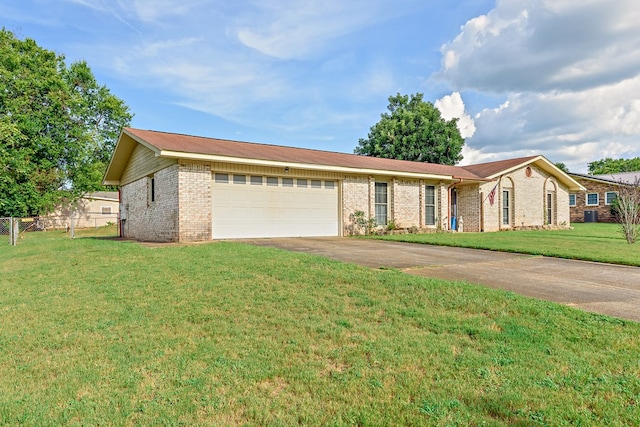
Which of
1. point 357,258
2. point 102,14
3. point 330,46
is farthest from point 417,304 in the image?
point 102,14

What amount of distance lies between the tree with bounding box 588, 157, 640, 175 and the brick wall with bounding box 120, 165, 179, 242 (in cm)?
6498

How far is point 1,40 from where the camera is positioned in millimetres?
28172

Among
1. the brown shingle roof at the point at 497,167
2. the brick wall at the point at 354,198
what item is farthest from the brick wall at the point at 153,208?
the brown shingle roof at the point at 497,167

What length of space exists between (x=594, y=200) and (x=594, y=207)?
0.56 m

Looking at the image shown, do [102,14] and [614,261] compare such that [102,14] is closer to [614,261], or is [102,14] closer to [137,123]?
[614,261]

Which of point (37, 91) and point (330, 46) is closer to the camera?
point (330, 46)

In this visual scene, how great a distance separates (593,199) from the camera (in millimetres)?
28500

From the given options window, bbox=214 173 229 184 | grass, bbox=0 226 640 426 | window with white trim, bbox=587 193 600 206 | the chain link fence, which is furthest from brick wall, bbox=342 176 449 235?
the chain link fence

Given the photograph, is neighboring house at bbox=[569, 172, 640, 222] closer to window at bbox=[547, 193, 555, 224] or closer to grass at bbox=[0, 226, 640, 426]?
window at bbox=[547, 193, 555, 224]

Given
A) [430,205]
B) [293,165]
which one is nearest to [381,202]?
[430,205]

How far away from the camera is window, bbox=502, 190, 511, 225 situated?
20487 millimetres

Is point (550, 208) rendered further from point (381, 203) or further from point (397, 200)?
point (381, 203)

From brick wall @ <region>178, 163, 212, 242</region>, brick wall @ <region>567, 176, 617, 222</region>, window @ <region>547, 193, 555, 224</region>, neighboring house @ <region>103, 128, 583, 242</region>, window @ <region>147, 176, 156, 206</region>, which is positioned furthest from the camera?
brick wall @ <region>567, 176, 617, 222</region>

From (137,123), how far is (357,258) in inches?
1436
